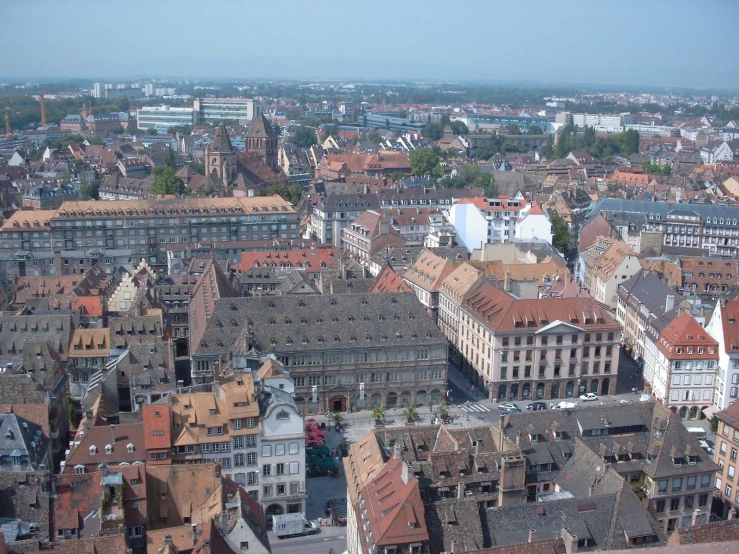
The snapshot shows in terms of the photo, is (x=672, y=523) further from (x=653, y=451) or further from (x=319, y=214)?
(x=319, y=214)

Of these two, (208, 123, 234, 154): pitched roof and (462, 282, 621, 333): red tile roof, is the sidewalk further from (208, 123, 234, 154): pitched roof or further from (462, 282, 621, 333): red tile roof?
(208, 123, 234, 154): pitched roof

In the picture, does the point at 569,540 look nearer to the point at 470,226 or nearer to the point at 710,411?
the point at 710,411

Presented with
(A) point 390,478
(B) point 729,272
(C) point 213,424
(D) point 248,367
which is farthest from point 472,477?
(B) point 729,272

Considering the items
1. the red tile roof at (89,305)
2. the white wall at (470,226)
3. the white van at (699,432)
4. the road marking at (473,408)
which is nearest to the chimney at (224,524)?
the road marking at (473,408)

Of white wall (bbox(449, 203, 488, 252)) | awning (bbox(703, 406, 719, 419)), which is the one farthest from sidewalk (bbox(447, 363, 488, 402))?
white wall (bbox(449, 203, 488, 252))

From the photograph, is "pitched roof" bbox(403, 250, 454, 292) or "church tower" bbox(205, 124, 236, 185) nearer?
"pitched roof" bbox(403, 250, 454, 292)

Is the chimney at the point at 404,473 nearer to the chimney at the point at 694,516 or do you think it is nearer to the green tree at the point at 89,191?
the chimney at the point at 694,516

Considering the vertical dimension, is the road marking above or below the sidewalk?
below

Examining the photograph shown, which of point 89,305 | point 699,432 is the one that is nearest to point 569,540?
point 699,432
